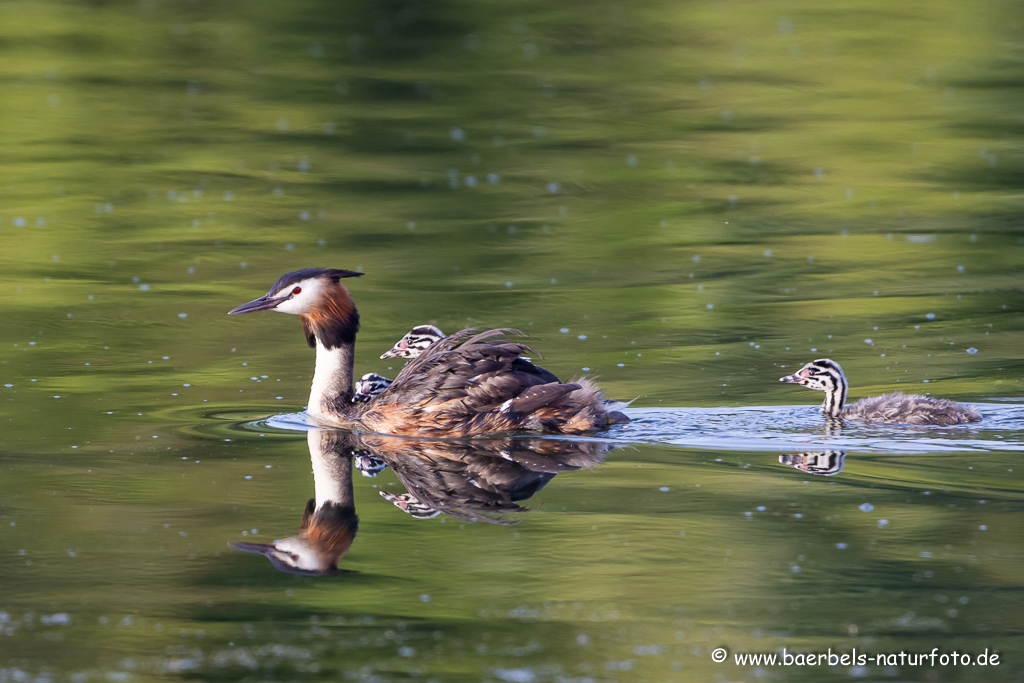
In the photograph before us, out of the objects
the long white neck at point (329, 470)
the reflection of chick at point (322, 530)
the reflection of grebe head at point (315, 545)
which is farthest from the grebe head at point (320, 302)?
the reflection of grebe head at point (315, 545)

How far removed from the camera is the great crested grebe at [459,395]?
992 centimetres

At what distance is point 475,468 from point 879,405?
2.72 m

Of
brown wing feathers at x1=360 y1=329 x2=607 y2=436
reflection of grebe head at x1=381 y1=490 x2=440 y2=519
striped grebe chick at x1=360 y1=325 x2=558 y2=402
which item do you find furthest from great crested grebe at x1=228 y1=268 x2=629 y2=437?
reflection of grebe head at x1=381 y1=490 x2=440 y2=519

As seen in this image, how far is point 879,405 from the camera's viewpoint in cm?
1002

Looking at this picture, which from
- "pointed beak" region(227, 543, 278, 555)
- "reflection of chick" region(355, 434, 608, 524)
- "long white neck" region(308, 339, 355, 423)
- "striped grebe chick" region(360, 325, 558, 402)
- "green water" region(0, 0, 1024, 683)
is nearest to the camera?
"green water" region(0, 0, 1024, 683)

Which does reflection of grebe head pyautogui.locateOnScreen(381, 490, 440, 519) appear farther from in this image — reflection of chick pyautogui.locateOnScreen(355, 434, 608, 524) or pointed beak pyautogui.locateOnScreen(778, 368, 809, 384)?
pointed beak pyautogui.locateOnScreen(778, 368, 809, 384)

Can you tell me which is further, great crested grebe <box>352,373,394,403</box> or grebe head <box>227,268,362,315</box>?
great crested grebe <box>352,373,394,403</box>

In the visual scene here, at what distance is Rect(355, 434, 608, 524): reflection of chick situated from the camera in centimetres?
826

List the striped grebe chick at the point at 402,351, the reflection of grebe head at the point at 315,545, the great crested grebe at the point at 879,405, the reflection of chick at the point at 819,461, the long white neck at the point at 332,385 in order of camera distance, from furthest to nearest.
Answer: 1. the striped grebe chick at the point at 402,351
2. the long white neck at the point at 332,385
3. the great crested grebe at the point at 879,405
4. the reflection of chick at the point at 819,461
5. the reflection of grebe head at the point at 315,545

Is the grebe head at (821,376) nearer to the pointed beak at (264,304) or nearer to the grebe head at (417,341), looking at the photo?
the grebe head at (417,341)

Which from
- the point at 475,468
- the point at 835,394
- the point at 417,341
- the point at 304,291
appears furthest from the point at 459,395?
the point at 835,394

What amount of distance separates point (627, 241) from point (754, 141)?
5517 millimetres

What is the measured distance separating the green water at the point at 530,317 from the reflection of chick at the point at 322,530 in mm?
107

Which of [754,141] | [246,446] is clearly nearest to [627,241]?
[754,141]
